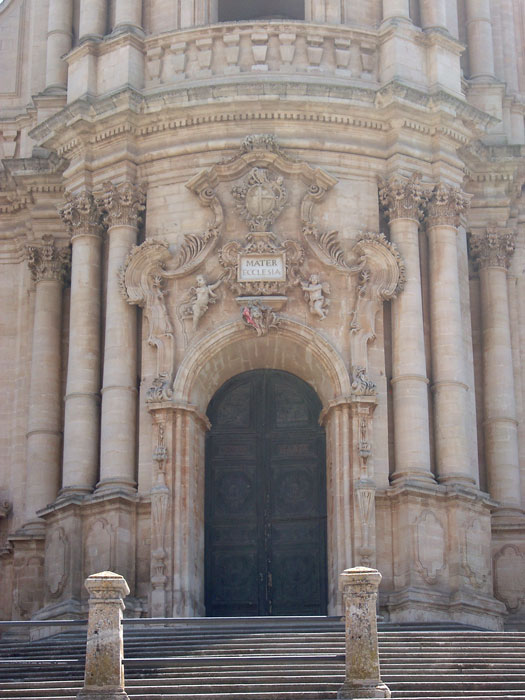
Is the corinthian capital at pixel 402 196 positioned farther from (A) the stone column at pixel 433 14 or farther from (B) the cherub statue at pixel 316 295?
(A) the stone column at pixel 433 14

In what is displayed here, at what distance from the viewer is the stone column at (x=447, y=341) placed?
28.6 m

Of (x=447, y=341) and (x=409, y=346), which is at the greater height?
(x=447, y=341)

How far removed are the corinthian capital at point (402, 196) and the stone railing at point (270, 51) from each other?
2.20m

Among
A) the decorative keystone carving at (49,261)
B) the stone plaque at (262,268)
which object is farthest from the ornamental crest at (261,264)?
the decorative keystone carving at (49,261)

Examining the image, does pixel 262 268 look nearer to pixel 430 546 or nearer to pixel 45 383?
pixel 45 383

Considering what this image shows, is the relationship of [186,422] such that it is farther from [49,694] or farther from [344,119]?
[49,694]

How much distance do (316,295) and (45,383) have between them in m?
5.77

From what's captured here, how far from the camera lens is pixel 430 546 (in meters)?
27.5

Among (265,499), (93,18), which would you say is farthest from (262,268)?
(93,18)

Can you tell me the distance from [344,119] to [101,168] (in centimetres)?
461

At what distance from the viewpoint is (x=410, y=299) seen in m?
29.1

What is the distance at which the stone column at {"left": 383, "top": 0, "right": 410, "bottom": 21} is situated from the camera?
30.6 metres

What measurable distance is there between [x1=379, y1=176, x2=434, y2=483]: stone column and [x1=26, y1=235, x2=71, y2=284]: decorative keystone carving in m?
6.44

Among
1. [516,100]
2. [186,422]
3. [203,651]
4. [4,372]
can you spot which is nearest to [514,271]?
[516,100]
